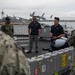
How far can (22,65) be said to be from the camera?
2316 millimetres

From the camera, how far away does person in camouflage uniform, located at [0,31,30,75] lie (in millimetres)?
2238

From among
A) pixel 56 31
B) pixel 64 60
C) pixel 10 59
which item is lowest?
pixel 64 60

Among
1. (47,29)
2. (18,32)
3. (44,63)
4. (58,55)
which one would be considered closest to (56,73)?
(58,55)

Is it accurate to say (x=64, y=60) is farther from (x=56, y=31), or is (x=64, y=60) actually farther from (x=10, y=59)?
(x=10, y=59)

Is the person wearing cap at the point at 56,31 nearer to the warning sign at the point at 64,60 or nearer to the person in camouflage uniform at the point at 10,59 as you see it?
the warning sign at the point at 64,60

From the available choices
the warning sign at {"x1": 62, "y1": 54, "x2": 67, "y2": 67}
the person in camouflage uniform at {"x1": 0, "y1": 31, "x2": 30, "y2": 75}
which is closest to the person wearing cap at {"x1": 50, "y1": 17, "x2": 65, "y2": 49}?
the warning sign at {"x1": 62, "y1": 54, "x2": 67, "y2": 67}

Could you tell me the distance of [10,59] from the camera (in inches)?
88.1

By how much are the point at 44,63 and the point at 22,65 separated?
18.5ft

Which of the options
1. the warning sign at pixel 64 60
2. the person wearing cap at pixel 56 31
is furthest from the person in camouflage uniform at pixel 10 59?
the person wearing cap at pixel 56 31

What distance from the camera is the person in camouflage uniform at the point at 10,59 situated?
224 cm

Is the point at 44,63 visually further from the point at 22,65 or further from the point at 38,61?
the point at 22,65

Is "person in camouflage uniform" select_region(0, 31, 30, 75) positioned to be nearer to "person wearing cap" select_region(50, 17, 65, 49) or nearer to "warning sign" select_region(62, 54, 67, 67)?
"warning sign" select_region(62, 54, 67, 67)

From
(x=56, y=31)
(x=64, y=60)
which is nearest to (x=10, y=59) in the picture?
(x=64, y=60)

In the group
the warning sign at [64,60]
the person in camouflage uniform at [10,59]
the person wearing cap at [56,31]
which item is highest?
the person in camouflage uniform at [10,59]
